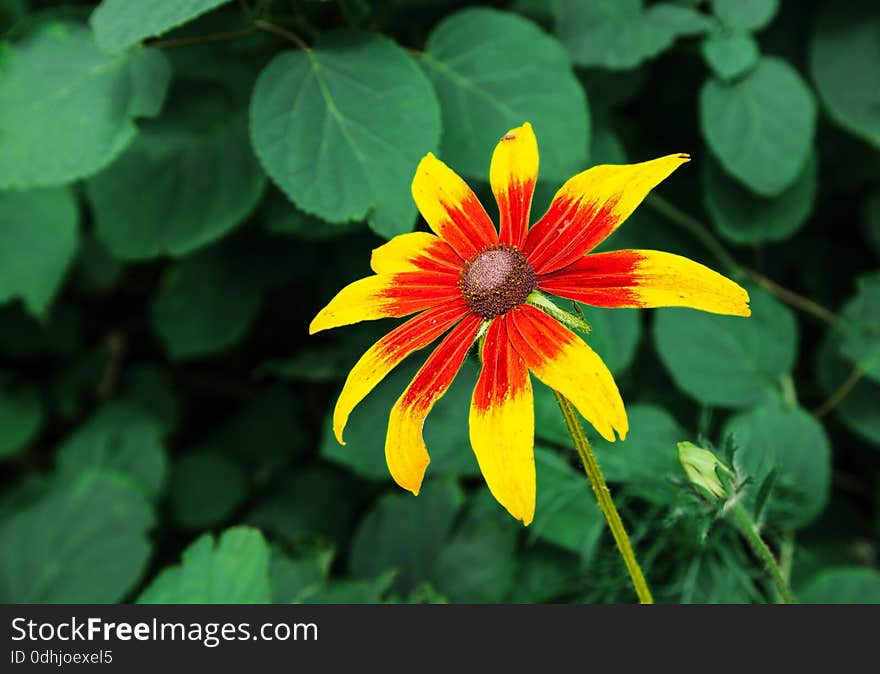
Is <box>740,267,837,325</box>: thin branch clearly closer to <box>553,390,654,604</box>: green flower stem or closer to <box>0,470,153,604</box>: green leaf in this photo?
<box>553,390,654,604</box>: green flower stem

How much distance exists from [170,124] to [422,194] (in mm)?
895

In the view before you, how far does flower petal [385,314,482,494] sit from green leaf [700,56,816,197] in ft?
3.14

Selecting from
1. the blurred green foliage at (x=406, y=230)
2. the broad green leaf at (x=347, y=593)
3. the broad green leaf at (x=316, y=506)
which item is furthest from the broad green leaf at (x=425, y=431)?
the broad green leaf at (x=316, y=506)

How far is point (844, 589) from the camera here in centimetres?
150

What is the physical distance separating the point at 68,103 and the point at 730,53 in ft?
4.06

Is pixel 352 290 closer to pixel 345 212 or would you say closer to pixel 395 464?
pixel 395 464

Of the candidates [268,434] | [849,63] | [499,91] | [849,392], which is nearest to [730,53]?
[849,63]

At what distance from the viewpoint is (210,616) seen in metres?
1.32

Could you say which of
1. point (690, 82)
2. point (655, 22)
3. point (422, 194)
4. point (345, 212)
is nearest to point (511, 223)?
point (422, 194)

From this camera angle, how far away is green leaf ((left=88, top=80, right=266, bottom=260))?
1.76 m

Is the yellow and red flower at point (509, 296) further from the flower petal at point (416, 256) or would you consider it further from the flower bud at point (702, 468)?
the flower bud at point (702, 468)

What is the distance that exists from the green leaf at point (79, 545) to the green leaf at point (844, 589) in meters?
1.20

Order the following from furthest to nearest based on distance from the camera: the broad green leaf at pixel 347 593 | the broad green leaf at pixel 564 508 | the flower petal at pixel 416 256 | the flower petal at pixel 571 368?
1. the broad green leaf at pixel 564 508
2. the broad green leaf at pixel 347 593
3. the flower petal at pixel 416 256
4. the flower petal at pixel 571 368

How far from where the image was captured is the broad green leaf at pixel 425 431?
5.59ft
